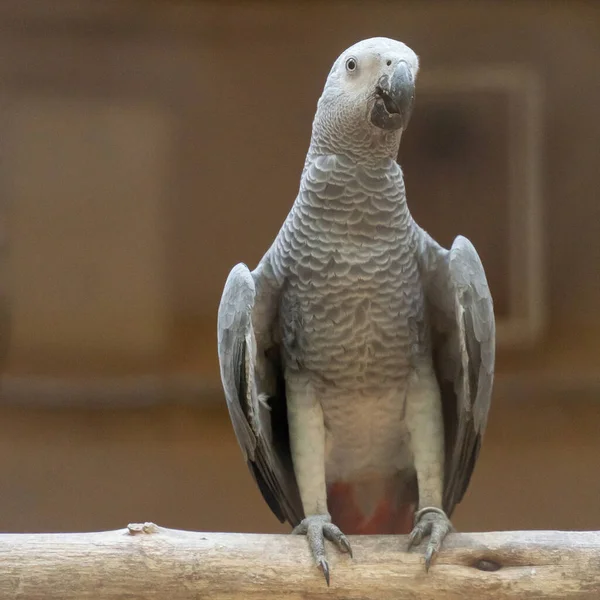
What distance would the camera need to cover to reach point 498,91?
2.02 meters

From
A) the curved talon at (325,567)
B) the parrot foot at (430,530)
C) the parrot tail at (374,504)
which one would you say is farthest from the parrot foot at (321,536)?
the parrot tail at (374,504)

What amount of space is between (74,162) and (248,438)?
1.15 metres

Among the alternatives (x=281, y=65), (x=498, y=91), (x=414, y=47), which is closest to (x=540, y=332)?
(x=498, y=91)

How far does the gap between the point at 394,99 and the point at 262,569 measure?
2.34 ft

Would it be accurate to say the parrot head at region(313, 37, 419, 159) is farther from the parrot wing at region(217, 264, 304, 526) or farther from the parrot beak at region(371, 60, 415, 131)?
the parrot wing at region(217, 264, 304, 526)

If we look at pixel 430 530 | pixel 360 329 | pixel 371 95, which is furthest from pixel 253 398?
pixel 371 95

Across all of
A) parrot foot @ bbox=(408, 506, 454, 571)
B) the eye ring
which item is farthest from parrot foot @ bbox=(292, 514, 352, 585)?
the eye ring

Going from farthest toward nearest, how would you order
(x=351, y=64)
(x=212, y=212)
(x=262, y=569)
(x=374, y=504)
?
(x=212, y=212), (x=374, y=504), (x=351, y=64), (x=262, y=569)

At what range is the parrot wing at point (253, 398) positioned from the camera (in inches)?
46.8

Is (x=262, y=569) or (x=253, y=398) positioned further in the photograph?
(x=253, y=398)

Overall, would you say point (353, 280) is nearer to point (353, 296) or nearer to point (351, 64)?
point (353, 296)

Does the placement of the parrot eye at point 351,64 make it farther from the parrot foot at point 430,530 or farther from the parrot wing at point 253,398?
the parrot foot at point 430,530

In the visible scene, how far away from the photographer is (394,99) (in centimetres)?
110

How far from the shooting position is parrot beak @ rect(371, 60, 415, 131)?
3.60 ft
